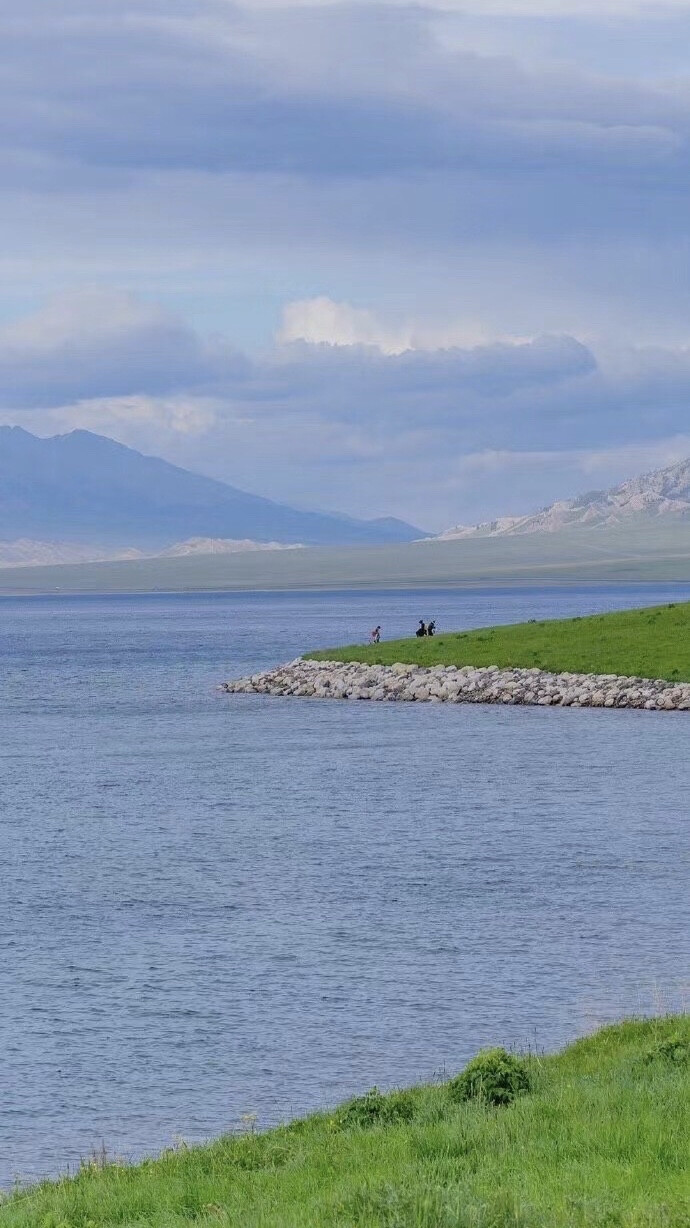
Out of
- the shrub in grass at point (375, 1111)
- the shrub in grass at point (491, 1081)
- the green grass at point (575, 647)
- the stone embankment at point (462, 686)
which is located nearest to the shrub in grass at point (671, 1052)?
the shrub in grass at point (491, 1081)

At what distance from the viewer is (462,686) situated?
260ft

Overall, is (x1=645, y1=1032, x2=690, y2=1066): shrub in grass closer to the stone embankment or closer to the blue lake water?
the blue lake water

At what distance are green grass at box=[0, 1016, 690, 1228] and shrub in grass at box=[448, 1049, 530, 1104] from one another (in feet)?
0.56

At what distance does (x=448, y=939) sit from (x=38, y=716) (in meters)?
55.6

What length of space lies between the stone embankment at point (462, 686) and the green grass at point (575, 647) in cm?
105

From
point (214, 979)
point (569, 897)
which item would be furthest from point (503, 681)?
point (214, 979)

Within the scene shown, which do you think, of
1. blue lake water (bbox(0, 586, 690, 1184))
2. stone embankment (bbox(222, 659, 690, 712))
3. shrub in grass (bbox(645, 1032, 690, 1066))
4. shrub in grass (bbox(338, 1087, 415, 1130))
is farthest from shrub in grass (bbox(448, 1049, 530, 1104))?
stone embankment (bbox(222, 659, 690, 712))

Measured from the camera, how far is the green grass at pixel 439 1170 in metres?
11.1

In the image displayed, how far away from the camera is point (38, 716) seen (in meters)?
80.4

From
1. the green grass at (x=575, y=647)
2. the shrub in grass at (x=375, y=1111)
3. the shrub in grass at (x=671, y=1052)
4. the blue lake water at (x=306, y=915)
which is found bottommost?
the blue lake water at (x=306, y=915)

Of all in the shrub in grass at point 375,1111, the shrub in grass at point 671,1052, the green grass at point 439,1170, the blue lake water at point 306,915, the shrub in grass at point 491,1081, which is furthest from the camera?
the blue lake water at point 306,915

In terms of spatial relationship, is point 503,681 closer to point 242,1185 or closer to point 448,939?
point 448,939

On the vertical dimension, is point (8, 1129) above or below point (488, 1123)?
below

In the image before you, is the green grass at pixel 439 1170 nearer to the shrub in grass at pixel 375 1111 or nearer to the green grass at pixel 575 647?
the shrub in grass at pixel 375 1111
